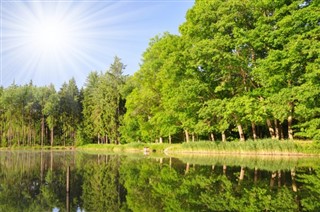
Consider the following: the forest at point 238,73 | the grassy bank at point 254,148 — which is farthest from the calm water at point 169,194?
the forest at point 238,73

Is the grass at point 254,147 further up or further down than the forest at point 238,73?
further down

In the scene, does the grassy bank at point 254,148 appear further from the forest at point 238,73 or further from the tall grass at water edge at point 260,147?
the forest at point 238,73

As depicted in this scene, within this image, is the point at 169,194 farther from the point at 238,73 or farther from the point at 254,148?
the point at 238,73

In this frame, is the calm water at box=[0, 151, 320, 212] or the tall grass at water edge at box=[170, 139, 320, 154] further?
the tall grass at water edge at box=[170, 139, 320, 154]

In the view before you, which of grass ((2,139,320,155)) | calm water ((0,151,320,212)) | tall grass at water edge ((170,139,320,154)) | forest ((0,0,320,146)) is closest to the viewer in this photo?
calm water ((0,151,320,212))

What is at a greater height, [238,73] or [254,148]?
[238,73]

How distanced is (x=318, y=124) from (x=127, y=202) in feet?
79.8

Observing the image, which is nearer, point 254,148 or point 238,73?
point 254,148

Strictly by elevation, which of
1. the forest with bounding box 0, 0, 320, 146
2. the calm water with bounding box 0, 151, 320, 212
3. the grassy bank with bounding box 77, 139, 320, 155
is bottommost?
the calm water with bounding box 0, 151, 320, 212

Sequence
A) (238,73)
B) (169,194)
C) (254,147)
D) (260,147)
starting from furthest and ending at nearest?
1. (238,73)
2. (254,147)
3. (260,147)
4. (169,194)

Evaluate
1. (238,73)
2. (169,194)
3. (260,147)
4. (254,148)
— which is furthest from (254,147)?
(169,194)

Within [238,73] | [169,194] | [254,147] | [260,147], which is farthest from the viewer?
[238,73]

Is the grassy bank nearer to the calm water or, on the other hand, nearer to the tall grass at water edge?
the tall grass at water edge

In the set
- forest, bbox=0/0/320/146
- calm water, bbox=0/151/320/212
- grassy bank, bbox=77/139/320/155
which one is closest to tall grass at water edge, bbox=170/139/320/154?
grassy bank, bbox=77/139/320/155
